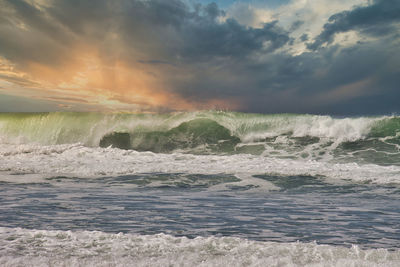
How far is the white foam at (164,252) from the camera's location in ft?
7.87

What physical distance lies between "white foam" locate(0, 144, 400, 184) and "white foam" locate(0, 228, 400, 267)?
676cm

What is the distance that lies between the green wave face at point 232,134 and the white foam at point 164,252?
1110 cm

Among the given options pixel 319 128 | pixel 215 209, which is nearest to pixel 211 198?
pixel 215 209

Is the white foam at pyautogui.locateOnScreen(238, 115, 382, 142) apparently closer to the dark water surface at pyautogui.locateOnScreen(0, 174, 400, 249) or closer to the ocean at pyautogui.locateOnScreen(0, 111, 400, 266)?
the ocean at pyautogui.locateOnScreen(0, 111, 400, 266)

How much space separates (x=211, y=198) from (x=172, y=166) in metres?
4.80

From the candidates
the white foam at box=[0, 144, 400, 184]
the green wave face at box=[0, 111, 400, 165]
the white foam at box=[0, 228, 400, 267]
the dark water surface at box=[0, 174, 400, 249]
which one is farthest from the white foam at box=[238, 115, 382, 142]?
the white foam at box=[0, 228, 400, 267]

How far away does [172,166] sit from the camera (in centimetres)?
1094

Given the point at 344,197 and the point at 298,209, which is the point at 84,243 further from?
the point at 344,197

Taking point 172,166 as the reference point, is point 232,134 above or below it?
above

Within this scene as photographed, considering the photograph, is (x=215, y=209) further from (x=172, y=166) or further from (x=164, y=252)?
(x=172, y=166)

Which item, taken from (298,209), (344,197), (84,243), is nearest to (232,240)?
(84,243)

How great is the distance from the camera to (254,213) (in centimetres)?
471

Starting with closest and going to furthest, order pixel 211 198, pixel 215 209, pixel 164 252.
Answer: pixel 164 252 < pixel 215 209 < pixel 211 198

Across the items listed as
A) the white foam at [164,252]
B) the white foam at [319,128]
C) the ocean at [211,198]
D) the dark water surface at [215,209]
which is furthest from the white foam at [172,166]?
the white foam at [164,252]
